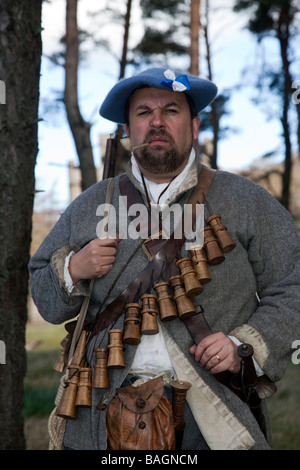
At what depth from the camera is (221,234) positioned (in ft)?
8.63

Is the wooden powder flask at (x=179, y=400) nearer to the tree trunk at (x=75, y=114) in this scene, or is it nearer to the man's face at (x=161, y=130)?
the man's face at (x=161, y=130)

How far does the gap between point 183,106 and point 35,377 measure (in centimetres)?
674

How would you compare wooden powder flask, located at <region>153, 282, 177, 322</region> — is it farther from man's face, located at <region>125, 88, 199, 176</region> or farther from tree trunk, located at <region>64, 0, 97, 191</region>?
tree trunk, located at <region>64, 0, 97, 191</region>

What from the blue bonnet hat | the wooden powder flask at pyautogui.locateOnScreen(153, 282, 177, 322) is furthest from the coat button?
the blue bonnet hat

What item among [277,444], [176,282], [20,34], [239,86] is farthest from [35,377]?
[239,86]

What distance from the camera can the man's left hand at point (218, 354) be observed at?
245 cm

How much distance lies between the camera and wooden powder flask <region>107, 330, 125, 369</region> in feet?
8.27

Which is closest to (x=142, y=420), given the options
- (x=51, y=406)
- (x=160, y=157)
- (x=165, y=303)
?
(x=165, y=303)

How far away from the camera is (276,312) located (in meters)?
2.55

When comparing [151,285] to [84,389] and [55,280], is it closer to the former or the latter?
[55,280]

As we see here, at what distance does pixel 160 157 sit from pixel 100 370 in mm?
1165

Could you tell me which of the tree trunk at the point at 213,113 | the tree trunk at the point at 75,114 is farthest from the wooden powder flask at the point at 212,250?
the tree trunk at the point at 213,113

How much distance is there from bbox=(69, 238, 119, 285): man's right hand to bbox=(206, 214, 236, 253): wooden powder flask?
1.69ft

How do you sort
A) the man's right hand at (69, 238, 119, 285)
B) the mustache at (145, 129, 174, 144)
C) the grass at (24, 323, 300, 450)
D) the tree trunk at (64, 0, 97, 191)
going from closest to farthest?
1. the man's right hand at (69, 238, 119, 285)
2. the mustache at (145, 129, 174, 144)
3. the grass at (24, 323, 300, 450)
4. the tree trunk at (64, 0, 97, 191)
